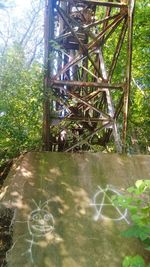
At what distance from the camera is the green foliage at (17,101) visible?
5.05 meters

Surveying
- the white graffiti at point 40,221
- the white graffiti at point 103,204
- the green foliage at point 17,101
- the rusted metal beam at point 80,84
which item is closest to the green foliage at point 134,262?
the white graffiti at point 103,204

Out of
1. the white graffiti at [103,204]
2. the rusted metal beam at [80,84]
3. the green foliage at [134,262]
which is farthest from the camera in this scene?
the rusted metal beam at [80,84]

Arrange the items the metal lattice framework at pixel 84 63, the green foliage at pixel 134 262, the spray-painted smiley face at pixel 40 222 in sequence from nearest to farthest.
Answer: the green foliage at pixel 134 262, the spray-painted smiley face at pixel 40 222, the metal lattice framework at pixel 84 63

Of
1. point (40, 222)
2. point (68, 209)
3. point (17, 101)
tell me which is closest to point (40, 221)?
point (40, 222)

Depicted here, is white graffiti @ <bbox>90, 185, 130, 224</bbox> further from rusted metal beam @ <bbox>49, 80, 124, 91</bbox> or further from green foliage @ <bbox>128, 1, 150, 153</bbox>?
green foliage @ <bbox>128, 1, 150, 153</bbox>

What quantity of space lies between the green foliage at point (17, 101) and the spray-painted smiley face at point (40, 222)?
1780mm

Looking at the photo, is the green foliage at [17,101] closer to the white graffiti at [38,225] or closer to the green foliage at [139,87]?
the white graffiti at [38,225]

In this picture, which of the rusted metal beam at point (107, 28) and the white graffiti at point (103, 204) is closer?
the white graffiti at point (103, 204)

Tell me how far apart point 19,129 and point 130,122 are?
7.22m

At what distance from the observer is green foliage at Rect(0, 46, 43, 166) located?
5.05m

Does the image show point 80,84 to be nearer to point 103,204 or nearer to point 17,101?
point 17,101

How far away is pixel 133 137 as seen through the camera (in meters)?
11.8

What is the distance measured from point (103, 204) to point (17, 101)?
2.38 metres

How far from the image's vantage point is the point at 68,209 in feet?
12.7
